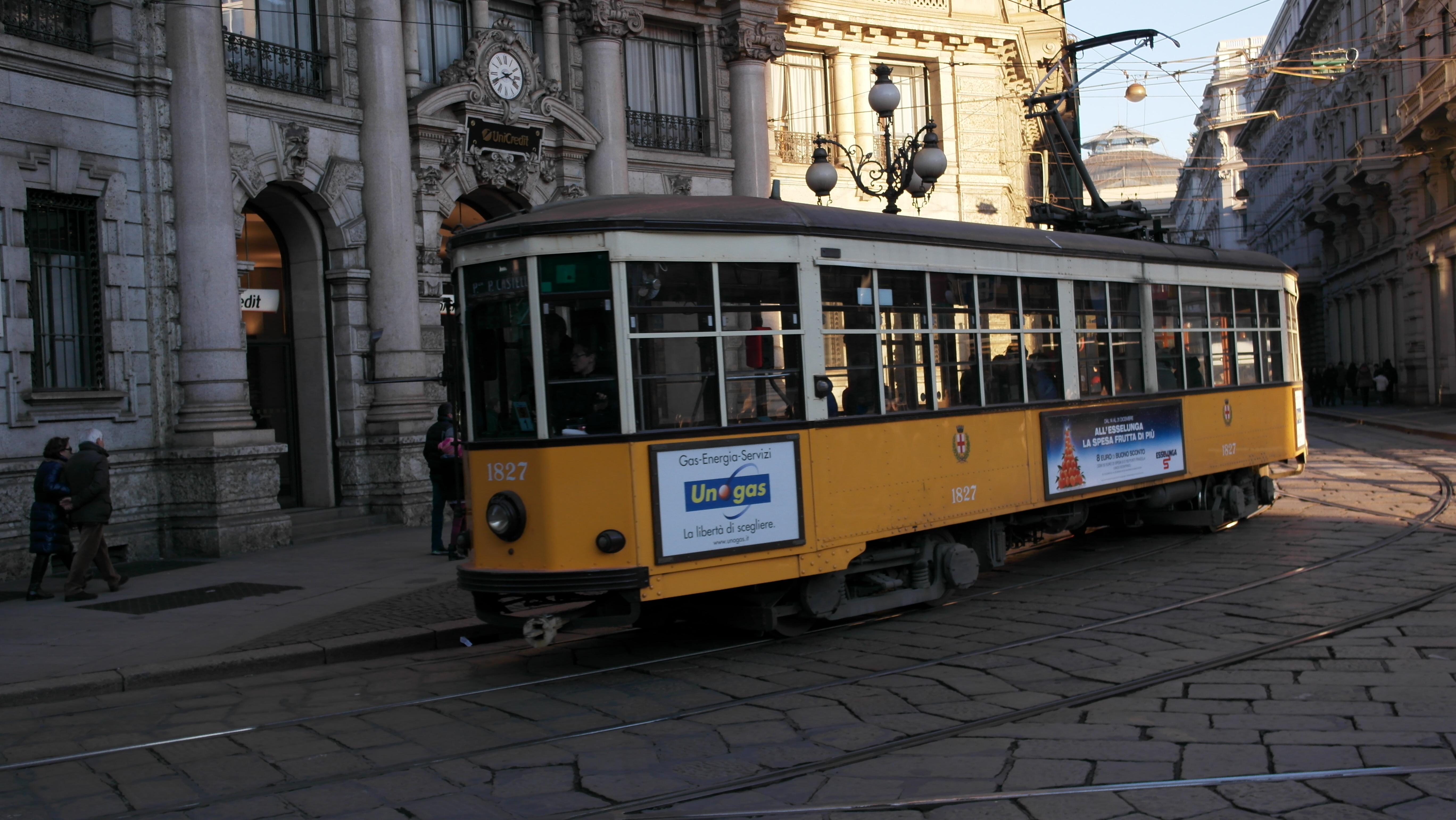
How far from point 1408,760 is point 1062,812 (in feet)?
5.13

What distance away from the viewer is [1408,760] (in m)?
5.08

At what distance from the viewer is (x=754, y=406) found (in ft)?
25.5

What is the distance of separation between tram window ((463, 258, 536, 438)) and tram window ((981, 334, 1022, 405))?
365cm

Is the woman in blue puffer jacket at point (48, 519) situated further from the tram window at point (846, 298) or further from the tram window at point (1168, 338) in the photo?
the tram window at point (1168, 338)

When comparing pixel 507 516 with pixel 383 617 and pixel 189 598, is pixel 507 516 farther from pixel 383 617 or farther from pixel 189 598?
pixel 189 598

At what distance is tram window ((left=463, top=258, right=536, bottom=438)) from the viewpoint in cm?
744

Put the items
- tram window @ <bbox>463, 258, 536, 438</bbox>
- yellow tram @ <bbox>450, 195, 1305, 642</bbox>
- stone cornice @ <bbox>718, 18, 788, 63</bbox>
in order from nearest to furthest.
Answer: yellow tram @ <bbox>450, 195, 1305, 642</bbox>, tram window @ <bbox>463, 258, 536, 438</bbox>, stone cornice @ <bbox>718, 18, 788, 63</bbox>

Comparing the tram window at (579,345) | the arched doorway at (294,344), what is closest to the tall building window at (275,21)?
the arched doorway at (294,344)

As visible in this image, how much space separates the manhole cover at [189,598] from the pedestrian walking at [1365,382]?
124 ft

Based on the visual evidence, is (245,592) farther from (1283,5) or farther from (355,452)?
(1283,5)

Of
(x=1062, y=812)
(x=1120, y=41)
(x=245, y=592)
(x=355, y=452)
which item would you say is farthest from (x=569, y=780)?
(x=1120, y=41)

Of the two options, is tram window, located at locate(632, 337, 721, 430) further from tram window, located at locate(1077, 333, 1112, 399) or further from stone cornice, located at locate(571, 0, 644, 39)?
stone cornice, located at locate(571, 0, 644, 39)

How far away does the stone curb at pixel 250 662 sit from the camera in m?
7.50

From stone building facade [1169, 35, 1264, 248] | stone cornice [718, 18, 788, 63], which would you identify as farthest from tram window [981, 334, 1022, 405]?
stone building facade [1169, 35, 1264, 248]
